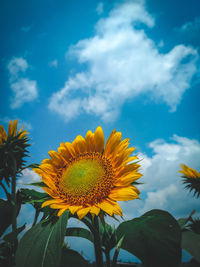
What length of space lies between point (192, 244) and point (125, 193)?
0.47m

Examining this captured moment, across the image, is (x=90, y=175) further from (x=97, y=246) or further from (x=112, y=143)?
(x=97, y=246)

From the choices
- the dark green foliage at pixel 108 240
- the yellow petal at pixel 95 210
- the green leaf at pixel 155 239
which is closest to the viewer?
the green leaf at pixel 155 239

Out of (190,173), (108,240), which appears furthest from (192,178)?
(108,240)

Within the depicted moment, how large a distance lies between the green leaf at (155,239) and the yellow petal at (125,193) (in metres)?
0.17

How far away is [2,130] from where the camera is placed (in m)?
3.16

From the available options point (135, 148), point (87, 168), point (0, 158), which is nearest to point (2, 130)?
point (0, 158)

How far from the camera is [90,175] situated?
65.7 inches

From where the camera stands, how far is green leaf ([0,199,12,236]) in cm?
160

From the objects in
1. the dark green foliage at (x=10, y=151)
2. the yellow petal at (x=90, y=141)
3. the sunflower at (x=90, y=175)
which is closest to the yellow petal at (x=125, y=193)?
the sunflower at (x=90, y=175)

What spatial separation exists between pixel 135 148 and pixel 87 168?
44cm

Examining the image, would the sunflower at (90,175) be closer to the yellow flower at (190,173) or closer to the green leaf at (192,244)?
the green leaf at (192,244)

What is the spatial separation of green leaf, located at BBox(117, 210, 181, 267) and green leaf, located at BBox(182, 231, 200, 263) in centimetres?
9

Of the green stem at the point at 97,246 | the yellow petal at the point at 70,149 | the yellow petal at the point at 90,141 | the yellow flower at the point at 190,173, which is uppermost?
the yellow flower at the point at 190,173

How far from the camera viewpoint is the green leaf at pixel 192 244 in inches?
40.4
